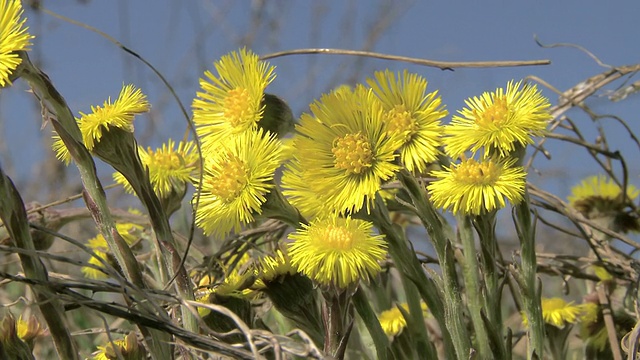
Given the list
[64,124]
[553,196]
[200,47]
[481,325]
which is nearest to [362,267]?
[481,325]

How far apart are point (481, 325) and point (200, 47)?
439cm

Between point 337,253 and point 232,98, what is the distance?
335 millimetres

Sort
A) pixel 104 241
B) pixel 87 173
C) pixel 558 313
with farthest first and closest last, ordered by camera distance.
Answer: pixel 104 241, pixel 558 313, pixel 87 173

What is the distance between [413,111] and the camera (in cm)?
102

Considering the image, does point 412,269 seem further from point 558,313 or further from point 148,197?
point 558,313

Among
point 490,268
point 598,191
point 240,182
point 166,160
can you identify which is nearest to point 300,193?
point 240,182

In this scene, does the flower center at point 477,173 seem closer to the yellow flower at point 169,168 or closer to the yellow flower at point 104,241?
the yellow flower at point 169,168

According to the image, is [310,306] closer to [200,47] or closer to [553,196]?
[553,196]

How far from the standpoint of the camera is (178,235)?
1679 millimetres

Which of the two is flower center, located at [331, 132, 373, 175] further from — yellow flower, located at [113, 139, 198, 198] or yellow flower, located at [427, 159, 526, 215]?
yellow flower, located at [113, 139, 198, 198]

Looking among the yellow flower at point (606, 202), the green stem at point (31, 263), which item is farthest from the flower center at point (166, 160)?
the yellow flower at point (606, 202)

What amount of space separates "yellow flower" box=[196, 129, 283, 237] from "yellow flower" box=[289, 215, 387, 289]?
0.33 feet

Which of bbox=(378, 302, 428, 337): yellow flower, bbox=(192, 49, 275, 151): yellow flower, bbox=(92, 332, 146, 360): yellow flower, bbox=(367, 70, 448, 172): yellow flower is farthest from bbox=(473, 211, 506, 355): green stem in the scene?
bbox=(92, 332, 146, 360): yellow flower

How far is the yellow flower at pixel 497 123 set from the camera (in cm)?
102
